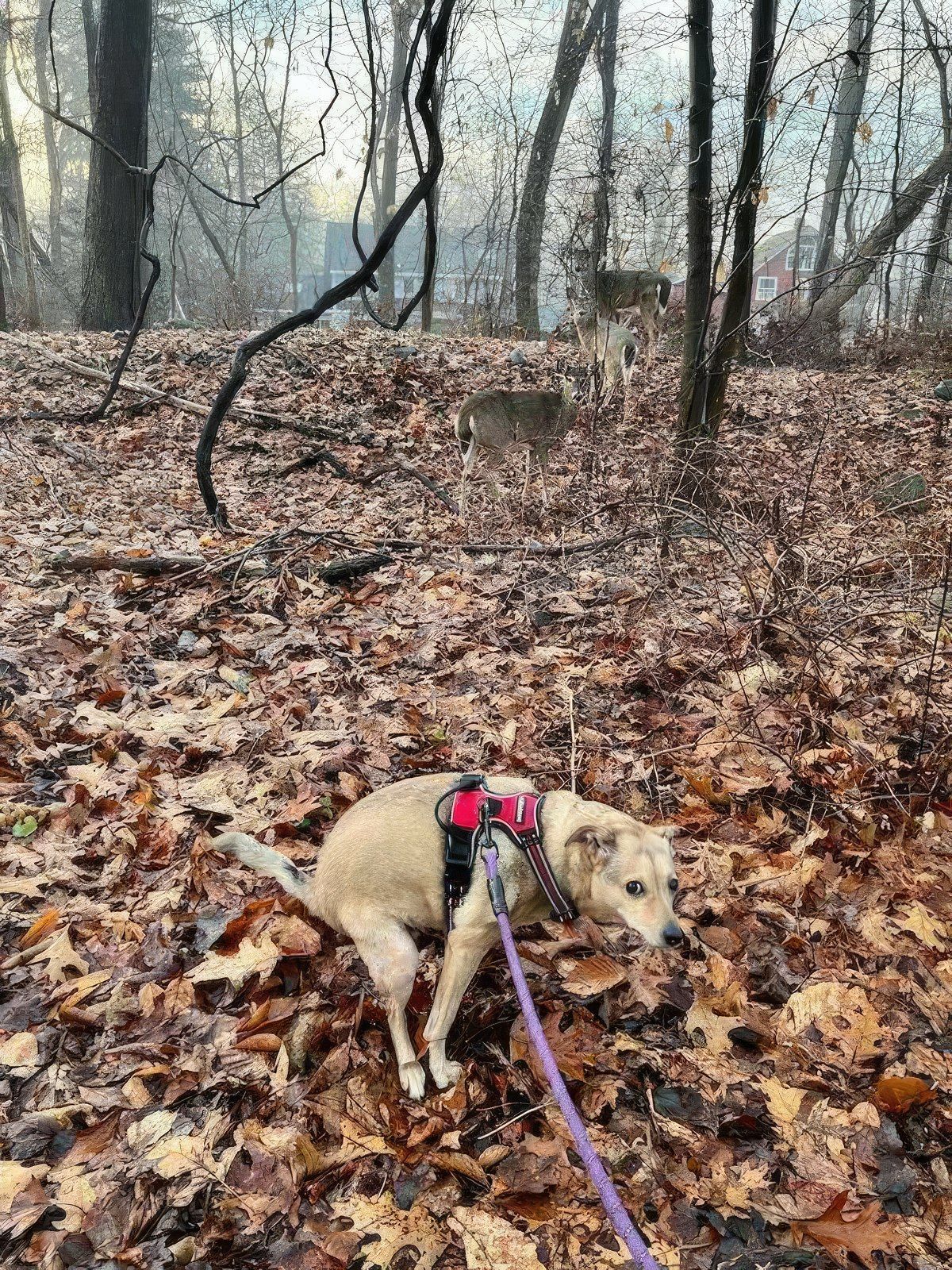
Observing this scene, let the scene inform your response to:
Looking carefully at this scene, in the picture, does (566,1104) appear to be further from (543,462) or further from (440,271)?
(440,271)

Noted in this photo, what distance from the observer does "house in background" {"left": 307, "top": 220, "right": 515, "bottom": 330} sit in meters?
22.0

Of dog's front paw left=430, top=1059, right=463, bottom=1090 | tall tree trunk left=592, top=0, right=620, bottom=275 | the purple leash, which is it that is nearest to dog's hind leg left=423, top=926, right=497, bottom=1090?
dog's front paw left=430, top=1059, right=463, bottom=1090

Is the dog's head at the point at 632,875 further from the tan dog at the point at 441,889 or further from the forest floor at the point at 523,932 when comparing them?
the forest floor at the point at 523,932

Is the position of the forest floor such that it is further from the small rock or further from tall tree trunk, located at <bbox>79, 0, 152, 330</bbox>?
tall tree trunk, located at <bbox>79, 0, 152, 330</bbox>

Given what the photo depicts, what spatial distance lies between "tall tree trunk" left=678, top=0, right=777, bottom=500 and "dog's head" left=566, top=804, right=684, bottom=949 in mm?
4038

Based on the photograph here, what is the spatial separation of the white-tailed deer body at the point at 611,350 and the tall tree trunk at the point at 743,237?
3.72 meters

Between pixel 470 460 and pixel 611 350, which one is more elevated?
pixel 611 350

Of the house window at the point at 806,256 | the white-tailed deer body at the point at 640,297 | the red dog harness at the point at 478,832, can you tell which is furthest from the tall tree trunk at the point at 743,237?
the house window at the point at 806,256

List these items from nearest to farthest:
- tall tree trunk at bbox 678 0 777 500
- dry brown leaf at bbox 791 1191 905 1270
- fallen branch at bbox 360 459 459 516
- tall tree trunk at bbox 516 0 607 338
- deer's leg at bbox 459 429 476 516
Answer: dry brown leaf at bbox 791 1191 905 1270 → tall tree trunk at bbox 678 0 777 500 → deer's leg at bbox 459 429 476 516 → fallen branch at bbox 360 459 459 516 → tall tree trunk at bbox 516 0 607 338

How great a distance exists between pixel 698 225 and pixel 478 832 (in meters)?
6.74

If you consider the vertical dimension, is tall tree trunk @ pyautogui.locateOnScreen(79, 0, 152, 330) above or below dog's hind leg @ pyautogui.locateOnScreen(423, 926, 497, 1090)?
above

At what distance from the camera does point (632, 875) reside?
2.70 m

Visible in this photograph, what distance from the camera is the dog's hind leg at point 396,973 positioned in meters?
2.79

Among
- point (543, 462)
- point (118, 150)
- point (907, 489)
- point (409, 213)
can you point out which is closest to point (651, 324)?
point (543, 462)
